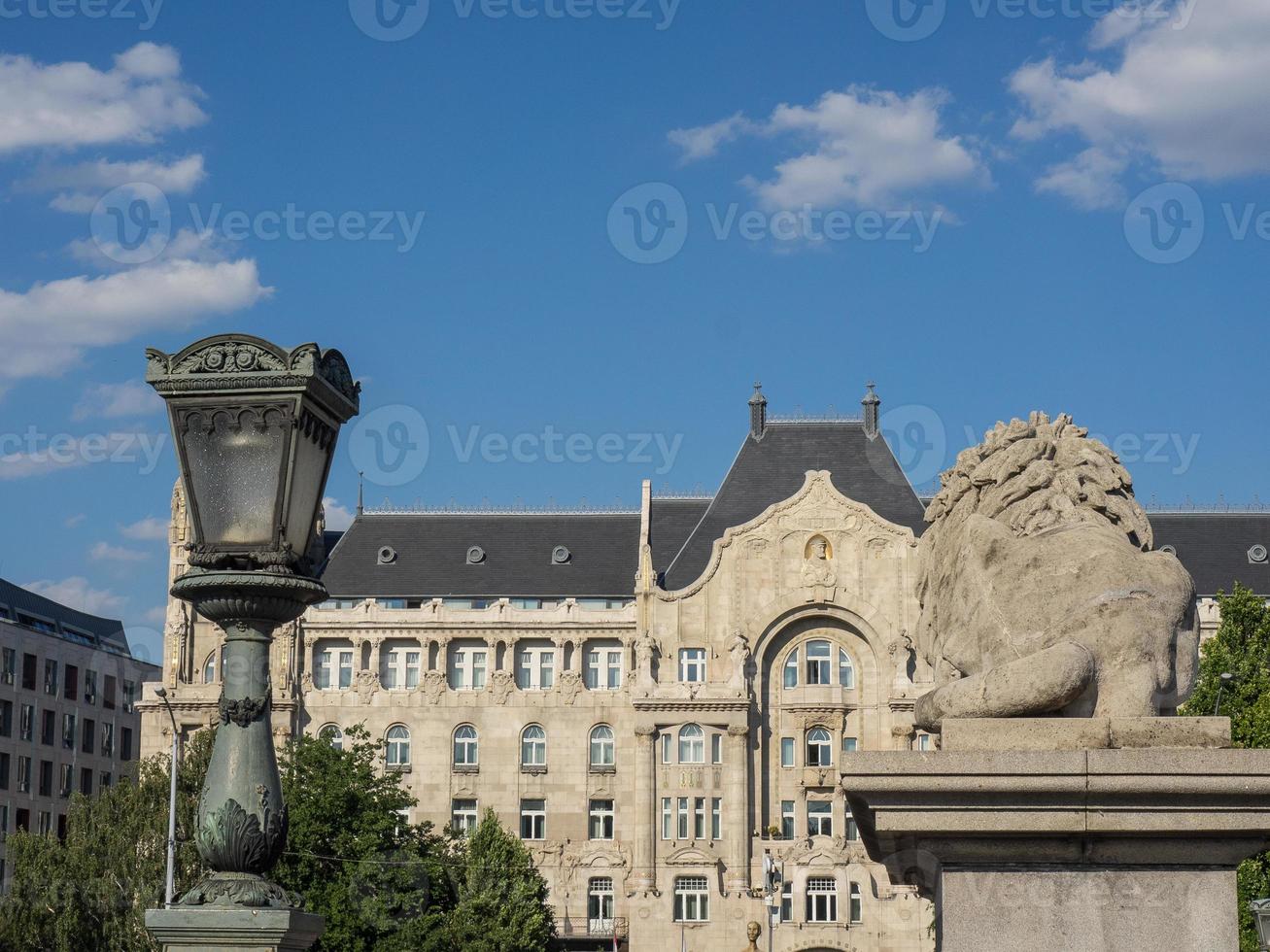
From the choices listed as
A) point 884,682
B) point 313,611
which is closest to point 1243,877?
point 884,682

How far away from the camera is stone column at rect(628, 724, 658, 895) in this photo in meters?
77.5

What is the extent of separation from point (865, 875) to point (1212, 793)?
7088cm

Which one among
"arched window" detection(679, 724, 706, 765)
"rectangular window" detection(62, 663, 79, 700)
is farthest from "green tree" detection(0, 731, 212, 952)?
"rectangular window" detection(62, 663, 79, 700)

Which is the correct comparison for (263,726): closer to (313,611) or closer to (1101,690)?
(1101,690)

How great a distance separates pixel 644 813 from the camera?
78500 millimetres

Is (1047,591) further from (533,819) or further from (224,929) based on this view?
(533,819)

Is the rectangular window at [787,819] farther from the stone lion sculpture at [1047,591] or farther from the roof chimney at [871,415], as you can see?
the stone lion sculpture at [1047,591]

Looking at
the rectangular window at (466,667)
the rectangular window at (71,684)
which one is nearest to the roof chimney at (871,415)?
the rectangular window at (466,667)

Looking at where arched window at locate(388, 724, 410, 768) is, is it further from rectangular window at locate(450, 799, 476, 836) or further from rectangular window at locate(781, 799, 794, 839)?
rectangular window at locate(781, 799, 794, 839)

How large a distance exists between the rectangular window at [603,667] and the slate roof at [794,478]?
156 inches

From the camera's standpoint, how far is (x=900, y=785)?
26.8 feet

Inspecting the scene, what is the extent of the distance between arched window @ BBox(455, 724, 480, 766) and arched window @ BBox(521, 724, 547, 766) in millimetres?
2047

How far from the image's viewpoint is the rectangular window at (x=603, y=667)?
83062 millimetres

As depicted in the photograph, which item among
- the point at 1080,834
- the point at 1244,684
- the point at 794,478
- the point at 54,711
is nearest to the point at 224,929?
the point at 1080,834
